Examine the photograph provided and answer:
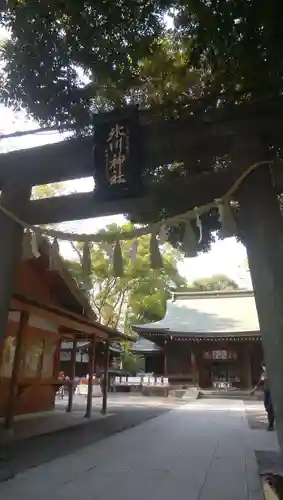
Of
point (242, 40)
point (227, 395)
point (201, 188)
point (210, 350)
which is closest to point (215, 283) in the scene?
point (210, 350)

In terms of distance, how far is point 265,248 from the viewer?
3363mm

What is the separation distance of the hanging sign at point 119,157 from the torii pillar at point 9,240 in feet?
2.85

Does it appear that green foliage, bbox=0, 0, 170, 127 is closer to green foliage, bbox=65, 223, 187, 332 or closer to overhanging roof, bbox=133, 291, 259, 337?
green foliage, bbox=65, 223, 187, 332

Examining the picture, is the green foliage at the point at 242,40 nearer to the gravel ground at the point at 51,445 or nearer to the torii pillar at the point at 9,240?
the torii pillar at the point at 9,240

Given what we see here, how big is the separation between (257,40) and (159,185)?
5.94ft

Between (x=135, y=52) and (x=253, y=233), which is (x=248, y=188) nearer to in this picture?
(x=253, y=233)

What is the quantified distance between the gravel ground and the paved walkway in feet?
0.71

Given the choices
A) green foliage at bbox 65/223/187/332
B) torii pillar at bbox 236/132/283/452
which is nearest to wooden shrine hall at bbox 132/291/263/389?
green foliage at bbox 65/223/187/332

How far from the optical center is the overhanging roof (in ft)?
79.6

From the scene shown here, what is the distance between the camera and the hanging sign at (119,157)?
160 inches

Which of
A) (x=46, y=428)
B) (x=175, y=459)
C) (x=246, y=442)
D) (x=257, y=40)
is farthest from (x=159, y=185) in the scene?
(x=46, y=428)

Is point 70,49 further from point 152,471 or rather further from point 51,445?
point 51,445

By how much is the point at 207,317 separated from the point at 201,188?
81.4 ft

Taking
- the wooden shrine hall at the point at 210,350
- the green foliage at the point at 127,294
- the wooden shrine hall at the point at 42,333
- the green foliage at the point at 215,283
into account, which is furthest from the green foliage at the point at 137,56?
the green foliage at the point at 215,283
